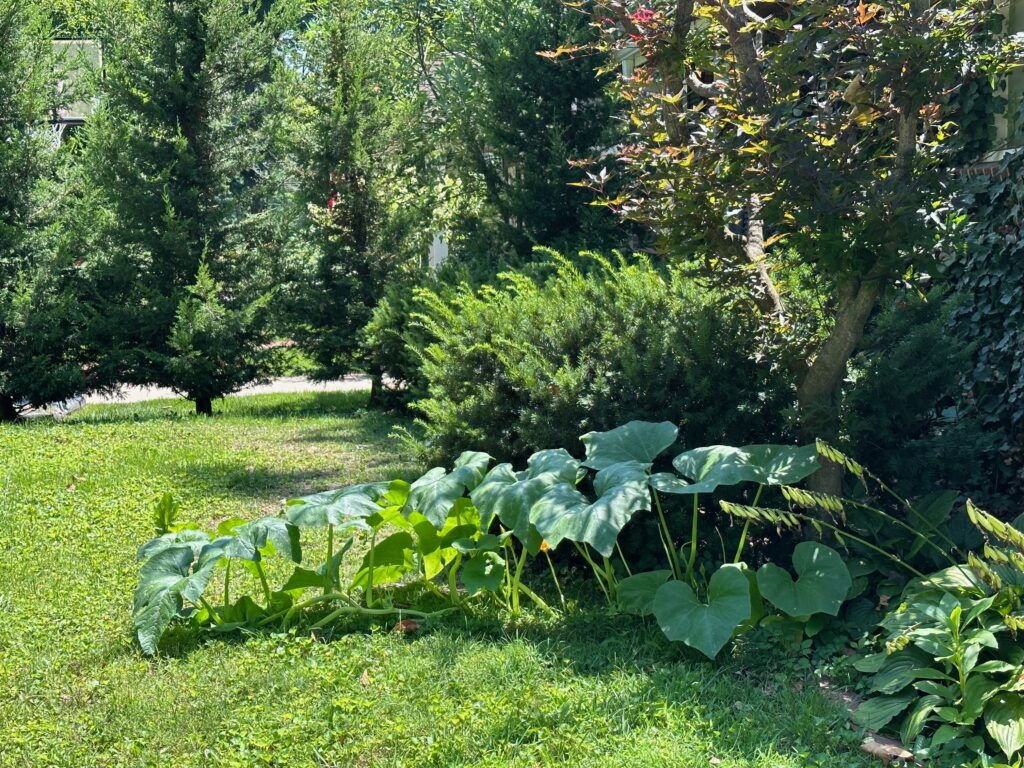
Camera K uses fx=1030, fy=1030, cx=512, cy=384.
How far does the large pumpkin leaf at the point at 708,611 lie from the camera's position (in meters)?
3.72

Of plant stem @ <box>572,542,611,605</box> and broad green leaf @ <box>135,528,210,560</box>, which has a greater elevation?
broad green leaf @ <box>135,528,210,560</box>

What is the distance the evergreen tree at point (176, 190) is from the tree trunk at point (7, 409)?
1.03m

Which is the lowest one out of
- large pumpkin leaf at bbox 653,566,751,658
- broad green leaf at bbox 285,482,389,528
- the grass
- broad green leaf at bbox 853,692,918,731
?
the grass

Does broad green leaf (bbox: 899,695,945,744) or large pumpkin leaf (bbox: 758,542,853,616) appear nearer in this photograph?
broad green leaf (bbox: 899,695,945,744)

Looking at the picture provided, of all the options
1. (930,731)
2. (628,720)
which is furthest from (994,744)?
(628,720)

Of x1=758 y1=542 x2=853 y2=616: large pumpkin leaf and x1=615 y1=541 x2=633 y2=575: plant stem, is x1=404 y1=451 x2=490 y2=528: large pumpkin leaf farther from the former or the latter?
x1=758 y1=542 x2=853 y2=616: large pumpkin leaf

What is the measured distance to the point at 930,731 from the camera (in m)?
3.42

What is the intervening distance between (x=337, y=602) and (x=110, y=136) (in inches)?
336

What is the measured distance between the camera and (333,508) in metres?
4.23

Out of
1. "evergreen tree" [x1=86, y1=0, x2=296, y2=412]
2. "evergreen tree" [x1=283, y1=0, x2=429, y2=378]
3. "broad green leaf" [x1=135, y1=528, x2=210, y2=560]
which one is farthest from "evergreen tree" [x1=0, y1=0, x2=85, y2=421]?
"broad green leaf" [x1=135, y1=528, x2=210, y2=560]

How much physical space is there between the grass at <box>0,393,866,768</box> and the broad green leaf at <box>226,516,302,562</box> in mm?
398

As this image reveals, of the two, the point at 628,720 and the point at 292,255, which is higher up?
the point at 292,255

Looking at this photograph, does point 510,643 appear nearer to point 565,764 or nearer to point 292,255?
point 565,764

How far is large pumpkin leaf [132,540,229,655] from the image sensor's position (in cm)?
405
